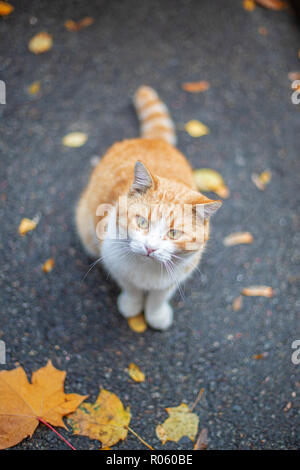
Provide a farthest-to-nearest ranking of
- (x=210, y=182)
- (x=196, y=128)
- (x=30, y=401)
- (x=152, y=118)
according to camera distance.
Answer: (x=196, y=128) → (x=210, y=182) → (x=152, y=118) → (x=30, y=401)

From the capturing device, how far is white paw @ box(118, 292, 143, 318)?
219 cm

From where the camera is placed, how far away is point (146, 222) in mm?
1651

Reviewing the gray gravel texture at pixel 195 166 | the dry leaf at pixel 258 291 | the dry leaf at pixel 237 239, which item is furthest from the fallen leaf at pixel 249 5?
the dry leaf at pixel 258 291

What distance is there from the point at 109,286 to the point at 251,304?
0.90 metres

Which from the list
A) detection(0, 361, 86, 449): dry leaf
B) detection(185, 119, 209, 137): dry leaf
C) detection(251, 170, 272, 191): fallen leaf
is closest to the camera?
detection(0, 361, 86, 449): dry leaf

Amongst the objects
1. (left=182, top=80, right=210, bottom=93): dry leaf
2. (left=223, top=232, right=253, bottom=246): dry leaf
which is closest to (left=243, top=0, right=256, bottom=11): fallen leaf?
(left=182, top=80, right=210, bottom=93): dry leaf

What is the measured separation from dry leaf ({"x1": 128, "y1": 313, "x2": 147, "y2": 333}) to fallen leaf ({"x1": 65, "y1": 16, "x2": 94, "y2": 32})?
238cm

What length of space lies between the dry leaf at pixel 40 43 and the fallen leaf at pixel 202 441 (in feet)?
9.45

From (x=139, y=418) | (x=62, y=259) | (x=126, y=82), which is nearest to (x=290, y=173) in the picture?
(x=126, y=82)

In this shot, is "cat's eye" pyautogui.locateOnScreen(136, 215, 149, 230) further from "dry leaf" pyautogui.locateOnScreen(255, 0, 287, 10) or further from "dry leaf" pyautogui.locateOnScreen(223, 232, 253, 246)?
"dry leaf" pyautogui.locateOnScreen(255, 0, 287, 10)

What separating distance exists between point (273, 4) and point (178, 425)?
3644 millimetres

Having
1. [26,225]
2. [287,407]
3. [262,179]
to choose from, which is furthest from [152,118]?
[287,407]

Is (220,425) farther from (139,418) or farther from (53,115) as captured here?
(53,115)

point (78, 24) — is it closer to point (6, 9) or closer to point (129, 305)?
point (6, 9)
